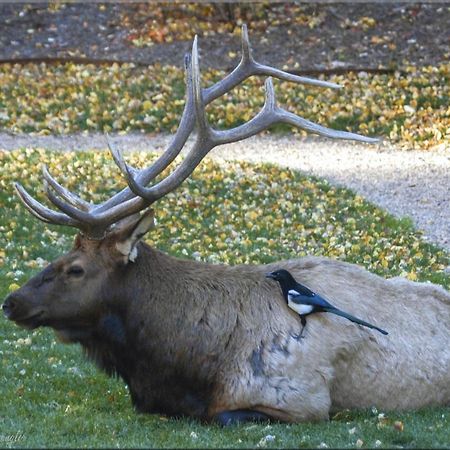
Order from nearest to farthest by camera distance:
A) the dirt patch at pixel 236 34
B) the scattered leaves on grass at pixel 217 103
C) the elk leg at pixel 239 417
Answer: the elk leg at pixel 239 417
the scattered leaves on grass at pixel 217 103
the dirt patch at pixel 236 34

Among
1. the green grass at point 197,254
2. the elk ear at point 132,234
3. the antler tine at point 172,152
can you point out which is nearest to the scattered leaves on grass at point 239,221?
the green grass at point 197,254

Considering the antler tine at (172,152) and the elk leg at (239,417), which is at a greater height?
the antler tine at (172,152)

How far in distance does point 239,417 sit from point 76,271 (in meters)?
1.51

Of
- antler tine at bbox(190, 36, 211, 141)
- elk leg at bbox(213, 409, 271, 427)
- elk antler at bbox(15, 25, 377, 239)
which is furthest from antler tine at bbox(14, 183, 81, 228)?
elk leg at bbox(213, 409, 271, 427)

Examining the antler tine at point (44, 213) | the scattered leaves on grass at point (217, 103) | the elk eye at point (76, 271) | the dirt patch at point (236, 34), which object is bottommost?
the dirt patch at point (236, 34)

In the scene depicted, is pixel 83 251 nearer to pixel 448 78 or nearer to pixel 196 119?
pixel 196 119

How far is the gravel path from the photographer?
52.5 ft

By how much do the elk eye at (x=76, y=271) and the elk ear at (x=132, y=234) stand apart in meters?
0.29

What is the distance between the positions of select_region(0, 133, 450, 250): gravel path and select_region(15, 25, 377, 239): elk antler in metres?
5.82

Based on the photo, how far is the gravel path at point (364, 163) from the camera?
16000 mm

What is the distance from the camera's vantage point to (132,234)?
7.93 m

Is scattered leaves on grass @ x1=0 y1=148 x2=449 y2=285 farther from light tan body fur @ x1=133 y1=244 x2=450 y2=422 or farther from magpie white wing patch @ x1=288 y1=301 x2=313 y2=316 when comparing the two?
magpie white wing patch @ x1=288 y1=301 x2=313 y2=316

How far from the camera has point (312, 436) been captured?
734cm

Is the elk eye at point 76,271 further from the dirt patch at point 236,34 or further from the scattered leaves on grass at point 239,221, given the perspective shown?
the dirt patch at point 236,34
